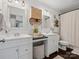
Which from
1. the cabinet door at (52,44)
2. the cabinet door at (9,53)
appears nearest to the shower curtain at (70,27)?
the cabinet door at (52,44)

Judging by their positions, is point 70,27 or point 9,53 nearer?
point 9,53

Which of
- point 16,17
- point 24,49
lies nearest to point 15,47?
point 24,49

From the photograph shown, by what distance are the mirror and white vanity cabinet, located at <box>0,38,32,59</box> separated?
631 mm

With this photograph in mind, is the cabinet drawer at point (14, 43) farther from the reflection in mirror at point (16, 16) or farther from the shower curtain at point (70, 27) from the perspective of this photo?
the shower curtain at point (70, 27)

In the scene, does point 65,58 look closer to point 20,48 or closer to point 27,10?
point 20,48

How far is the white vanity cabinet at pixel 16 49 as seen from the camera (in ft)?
5.97

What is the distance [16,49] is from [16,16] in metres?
1.07

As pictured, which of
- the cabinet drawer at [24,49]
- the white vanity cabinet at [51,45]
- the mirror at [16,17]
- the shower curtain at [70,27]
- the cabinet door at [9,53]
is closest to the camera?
Result: the cabinet door at [9,53]

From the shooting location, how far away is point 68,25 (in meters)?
4.58

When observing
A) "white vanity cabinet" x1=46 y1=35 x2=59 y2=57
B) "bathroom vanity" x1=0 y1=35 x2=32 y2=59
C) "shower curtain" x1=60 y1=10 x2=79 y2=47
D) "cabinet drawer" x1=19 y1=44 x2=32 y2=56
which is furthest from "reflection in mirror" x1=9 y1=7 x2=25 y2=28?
"shower curtain" x1=60 y1=10 x2=79 y2=47

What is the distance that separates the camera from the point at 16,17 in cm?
260

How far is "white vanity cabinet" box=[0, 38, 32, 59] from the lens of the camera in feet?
5.97

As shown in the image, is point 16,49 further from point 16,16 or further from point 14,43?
point 16,16

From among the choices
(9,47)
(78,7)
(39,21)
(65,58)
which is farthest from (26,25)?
(78,7)
